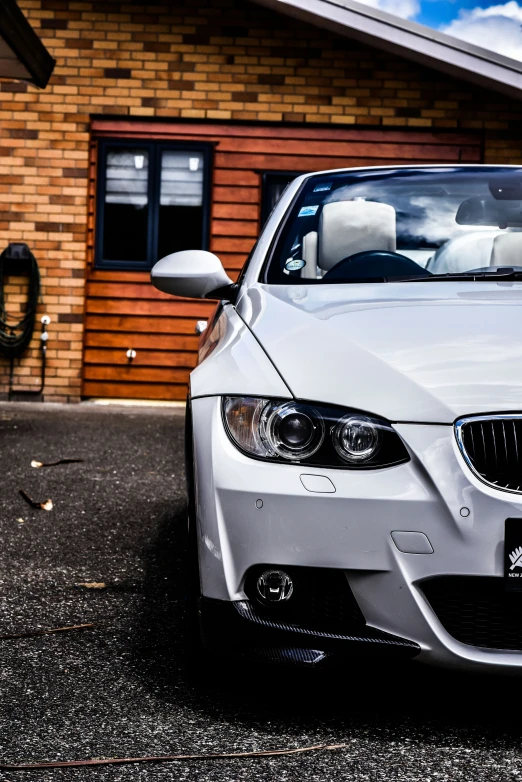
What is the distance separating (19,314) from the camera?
10.3m

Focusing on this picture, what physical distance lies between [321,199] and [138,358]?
6763mm

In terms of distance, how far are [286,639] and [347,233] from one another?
5.78ft

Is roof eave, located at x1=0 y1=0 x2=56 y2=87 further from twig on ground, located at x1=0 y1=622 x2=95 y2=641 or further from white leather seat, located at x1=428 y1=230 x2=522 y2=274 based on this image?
twig on ground, located at x1=0 y1=622 x2=95 y2=641

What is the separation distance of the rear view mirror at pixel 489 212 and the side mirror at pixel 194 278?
3.27 ft

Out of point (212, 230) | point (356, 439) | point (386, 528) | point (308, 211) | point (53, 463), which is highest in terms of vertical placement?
point (212, 230)

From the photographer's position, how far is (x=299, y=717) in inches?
99.3

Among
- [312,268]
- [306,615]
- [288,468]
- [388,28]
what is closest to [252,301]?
[312,268]

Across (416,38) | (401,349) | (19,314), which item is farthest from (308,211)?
(19,314)

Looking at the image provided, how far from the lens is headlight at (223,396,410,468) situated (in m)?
2.34

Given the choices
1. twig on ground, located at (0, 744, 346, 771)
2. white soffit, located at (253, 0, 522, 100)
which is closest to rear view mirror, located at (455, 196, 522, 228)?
twig on ground, located at (0, 744, 346, 771)

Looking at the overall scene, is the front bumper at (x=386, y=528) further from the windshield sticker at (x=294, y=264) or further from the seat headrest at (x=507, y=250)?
the seat headrest at (x=507, y=250)

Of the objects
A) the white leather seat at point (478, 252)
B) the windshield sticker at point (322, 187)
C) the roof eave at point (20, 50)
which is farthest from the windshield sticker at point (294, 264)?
the roof eave at point (20, 50)

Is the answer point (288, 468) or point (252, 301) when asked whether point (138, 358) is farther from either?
point (288, 468)

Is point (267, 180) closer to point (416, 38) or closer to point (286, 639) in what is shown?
point (416, 38)
